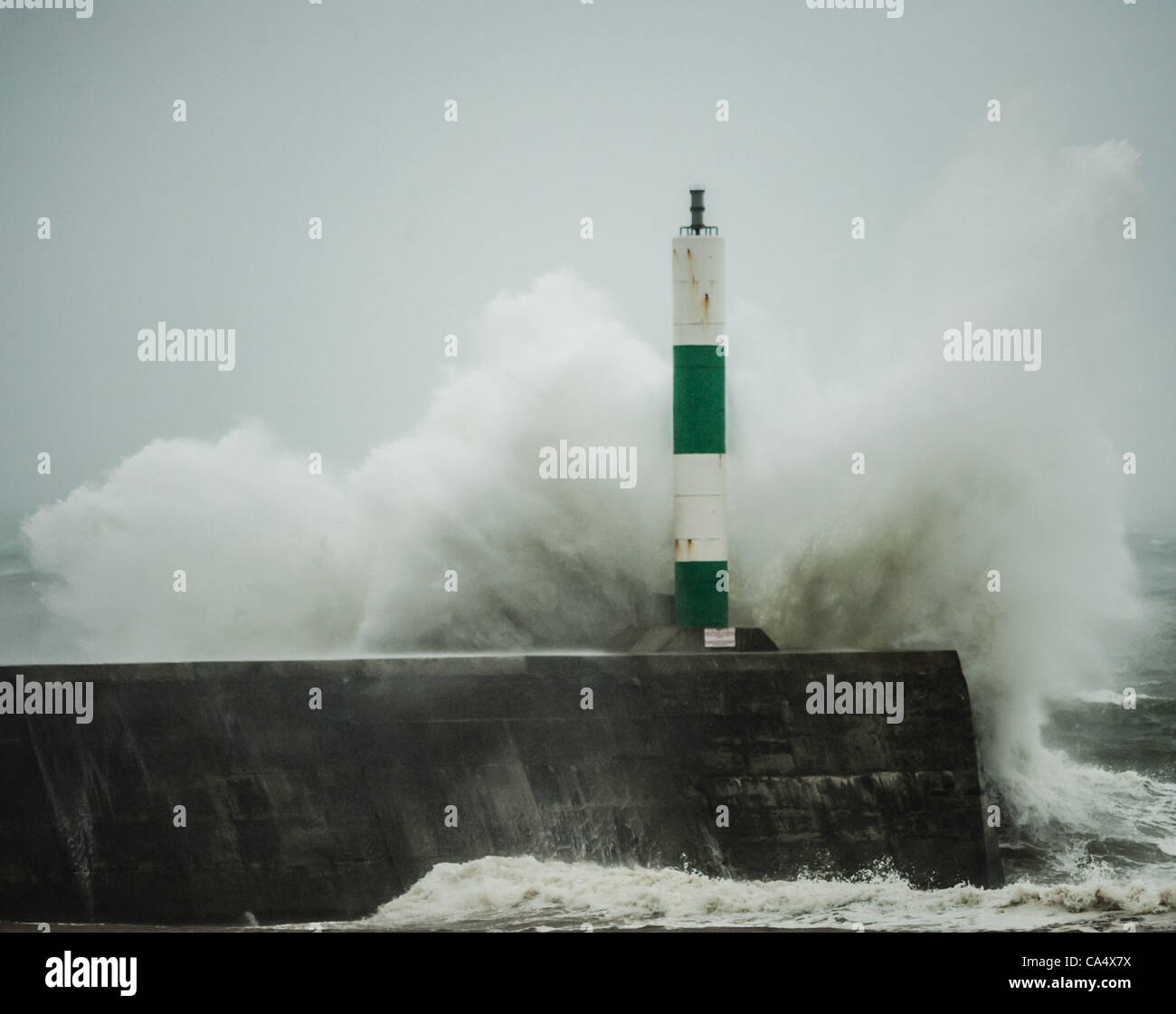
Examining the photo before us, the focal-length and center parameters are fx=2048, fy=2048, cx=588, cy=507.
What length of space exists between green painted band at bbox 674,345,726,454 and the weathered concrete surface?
2.25m

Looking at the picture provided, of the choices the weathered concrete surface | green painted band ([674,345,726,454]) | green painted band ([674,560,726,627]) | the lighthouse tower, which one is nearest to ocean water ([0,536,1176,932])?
the weathered concrete surface

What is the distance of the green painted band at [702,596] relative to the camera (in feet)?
65.6

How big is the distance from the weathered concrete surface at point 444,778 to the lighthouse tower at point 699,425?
1299 millimetres

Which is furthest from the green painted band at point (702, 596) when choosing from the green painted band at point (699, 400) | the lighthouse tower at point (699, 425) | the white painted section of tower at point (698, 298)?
the white painted section of tower at point (698, 298)

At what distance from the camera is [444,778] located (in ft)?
61.4

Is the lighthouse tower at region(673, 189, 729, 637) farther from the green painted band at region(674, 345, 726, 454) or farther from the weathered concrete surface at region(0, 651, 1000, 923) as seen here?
the weathered concrete surface at region(0, 651, 1000, 923)

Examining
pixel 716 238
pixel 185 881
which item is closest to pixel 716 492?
pixel 716 238

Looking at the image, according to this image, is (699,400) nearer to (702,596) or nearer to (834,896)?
(702,596)

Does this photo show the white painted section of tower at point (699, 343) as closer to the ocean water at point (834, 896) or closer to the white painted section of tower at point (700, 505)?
the white painted section of tower at point (700, 505)

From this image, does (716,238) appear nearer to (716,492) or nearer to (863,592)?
(716,492)

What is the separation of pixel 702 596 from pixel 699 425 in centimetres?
167

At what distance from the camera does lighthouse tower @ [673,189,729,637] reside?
1970 cm
